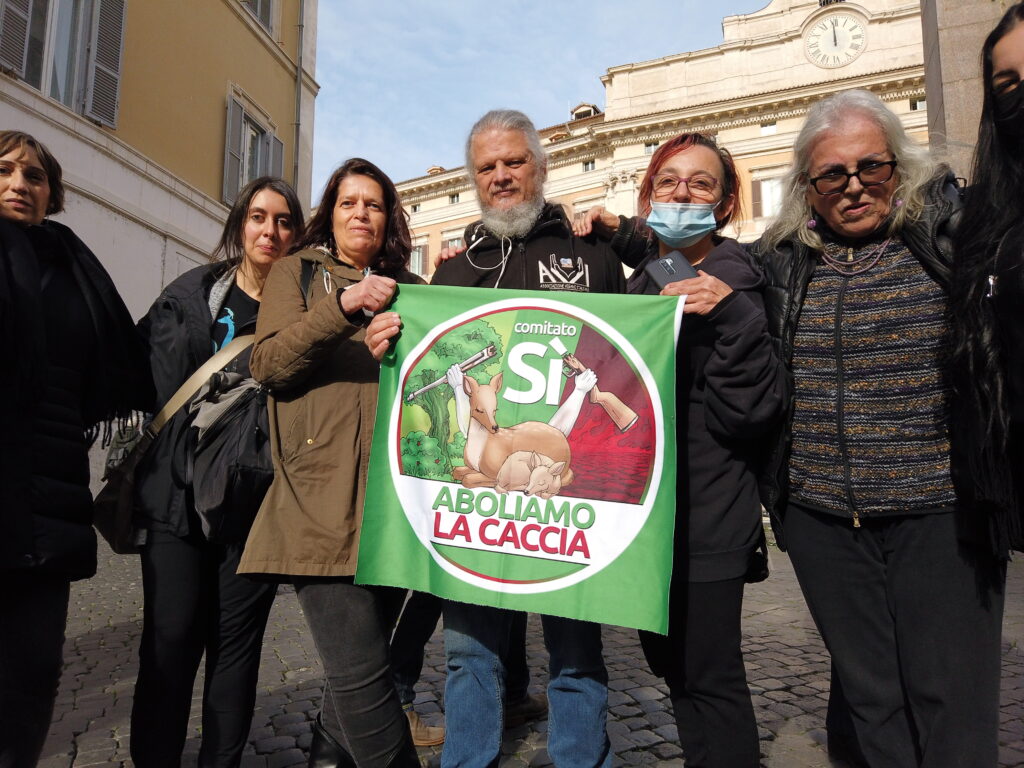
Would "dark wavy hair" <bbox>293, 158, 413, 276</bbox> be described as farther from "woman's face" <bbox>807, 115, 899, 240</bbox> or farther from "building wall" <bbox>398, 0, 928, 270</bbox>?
"building wall" <bbox>398, 0, 928, 270</bbox>

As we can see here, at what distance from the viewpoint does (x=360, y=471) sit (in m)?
2.18

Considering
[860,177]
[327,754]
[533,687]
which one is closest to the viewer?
[860,177]

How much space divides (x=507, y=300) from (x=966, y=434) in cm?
122

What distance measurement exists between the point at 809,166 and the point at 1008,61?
1.64ft

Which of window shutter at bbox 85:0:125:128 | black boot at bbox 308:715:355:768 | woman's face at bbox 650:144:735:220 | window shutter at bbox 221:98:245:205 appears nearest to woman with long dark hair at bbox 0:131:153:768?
black boot at bbox 308:715:355:768

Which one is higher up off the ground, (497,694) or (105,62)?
(105,62)

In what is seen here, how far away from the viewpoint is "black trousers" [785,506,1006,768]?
1.72 m

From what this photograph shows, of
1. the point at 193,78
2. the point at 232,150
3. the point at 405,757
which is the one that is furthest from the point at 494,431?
the point at 232,150

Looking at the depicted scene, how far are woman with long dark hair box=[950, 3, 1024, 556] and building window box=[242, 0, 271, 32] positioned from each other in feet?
47.2

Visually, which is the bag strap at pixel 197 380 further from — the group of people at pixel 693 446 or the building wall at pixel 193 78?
the building wall at pixel 193 78

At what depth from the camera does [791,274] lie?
2027 mm

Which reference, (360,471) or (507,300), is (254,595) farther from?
(507,300)

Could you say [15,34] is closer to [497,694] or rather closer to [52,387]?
[52,387]

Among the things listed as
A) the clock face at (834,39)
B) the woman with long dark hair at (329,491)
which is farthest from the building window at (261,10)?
the clock face at (834,39)
